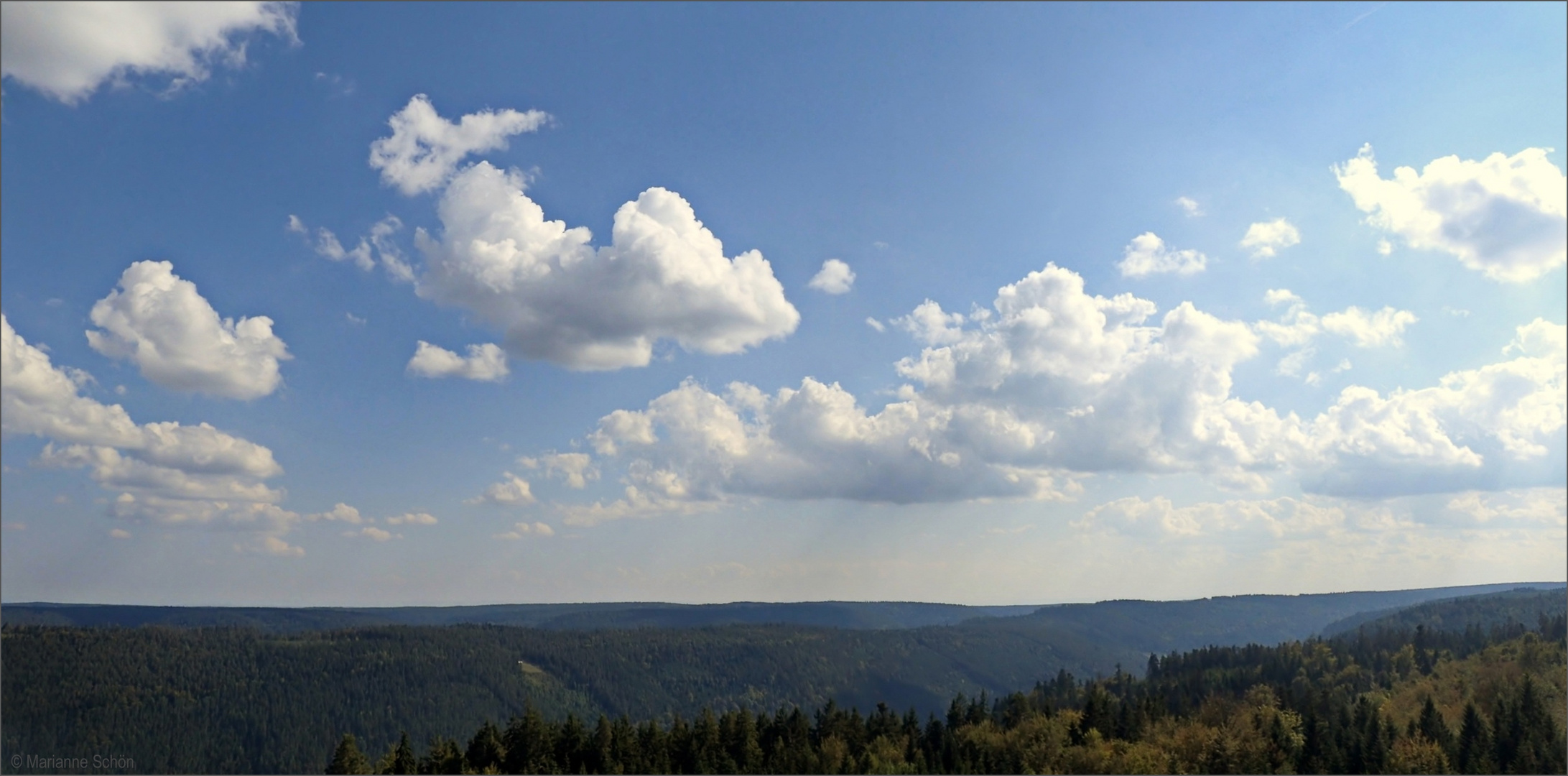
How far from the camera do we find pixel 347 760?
376ft

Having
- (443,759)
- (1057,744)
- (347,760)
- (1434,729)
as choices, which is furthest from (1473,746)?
(347,760)

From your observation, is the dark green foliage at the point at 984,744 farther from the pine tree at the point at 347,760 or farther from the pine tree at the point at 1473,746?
the pine tree at the point at 347,760

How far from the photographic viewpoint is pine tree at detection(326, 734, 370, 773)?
369ft

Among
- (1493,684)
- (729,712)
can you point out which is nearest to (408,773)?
(729,712)

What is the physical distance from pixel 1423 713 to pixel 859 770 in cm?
9076

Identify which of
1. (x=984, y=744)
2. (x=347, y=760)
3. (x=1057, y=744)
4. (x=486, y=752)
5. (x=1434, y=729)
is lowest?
(x=984, y=744)

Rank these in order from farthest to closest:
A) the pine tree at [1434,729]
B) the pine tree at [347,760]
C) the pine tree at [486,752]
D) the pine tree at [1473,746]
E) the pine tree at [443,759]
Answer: the pine tree at [1434,729] < the pine tree at [486,752] < the pine tree at [443,759] < the pine tree at [1473,746] < the pine tree at [347,760]

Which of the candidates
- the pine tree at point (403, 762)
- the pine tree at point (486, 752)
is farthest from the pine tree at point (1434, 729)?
the pine tree at point (403, 762)

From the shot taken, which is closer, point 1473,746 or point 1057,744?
point 1473,746

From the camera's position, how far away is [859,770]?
12875 centimetres

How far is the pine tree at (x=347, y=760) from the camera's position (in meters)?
113

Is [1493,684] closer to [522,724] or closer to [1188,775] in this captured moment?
[1188,775]

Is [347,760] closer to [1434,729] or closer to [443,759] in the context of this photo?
[443,759]

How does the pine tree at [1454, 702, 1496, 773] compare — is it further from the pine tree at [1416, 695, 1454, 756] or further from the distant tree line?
the pine tree at [1416, 695, 1454, 756]
